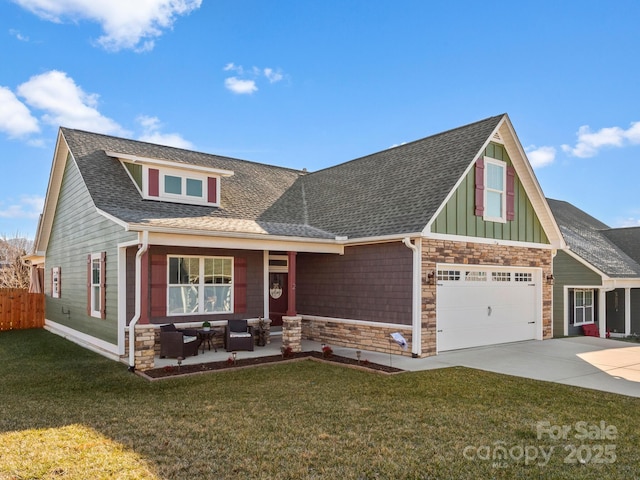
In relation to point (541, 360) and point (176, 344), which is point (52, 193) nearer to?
point (176, 344)

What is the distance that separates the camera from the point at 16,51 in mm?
14297

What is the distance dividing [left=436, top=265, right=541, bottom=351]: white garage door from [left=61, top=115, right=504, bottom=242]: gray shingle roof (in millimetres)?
2168

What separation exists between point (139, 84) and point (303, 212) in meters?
7.26

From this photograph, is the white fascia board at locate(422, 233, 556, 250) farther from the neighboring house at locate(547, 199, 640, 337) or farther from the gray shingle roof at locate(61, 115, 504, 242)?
the neighboring house at locate(547, 199, 640, 337)

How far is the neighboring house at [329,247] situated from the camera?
10.8m

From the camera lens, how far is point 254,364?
9984 mm

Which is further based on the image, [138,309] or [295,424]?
[138,309]

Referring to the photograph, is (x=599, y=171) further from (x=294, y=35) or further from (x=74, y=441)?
(x=74, y=441)

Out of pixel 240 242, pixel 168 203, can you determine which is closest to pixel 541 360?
pixel 240 242

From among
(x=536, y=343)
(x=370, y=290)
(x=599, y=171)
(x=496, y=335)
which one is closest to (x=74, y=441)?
(x=370, y=290)

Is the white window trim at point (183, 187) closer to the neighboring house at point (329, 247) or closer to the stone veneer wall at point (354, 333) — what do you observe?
the neighboring house at point (329, 247)

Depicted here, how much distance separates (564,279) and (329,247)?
10.7 metres

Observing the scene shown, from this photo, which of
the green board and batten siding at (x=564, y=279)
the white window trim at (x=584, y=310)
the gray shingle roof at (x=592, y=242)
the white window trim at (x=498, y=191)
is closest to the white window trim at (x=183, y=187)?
the white window trim at (x=498, y=191)

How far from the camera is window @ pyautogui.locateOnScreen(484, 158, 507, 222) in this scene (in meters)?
12.5
